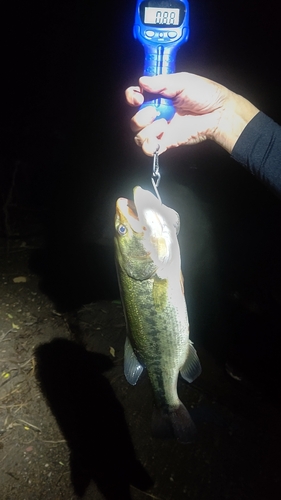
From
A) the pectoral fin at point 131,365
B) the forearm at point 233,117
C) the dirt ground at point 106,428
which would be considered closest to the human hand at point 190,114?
the forearm at point 233,117

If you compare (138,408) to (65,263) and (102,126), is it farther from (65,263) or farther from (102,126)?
(102,126)

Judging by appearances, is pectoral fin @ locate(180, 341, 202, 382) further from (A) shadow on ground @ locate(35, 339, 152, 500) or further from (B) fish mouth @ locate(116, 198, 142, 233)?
(A) shadow on ground @ locate(35, 339, 152, 500)

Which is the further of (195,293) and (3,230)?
(3,230)

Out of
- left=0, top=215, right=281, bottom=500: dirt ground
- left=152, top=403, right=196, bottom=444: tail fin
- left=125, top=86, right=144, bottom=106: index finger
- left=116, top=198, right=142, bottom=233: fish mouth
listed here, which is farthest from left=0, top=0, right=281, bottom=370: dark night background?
left=125, top=86, right=144, bottom=106: index finger

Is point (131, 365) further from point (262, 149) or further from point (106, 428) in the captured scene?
point (106, 428)

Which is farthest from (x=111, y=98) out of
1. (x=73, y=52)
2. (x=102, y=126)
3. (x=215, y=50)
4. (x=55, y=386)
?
(x=55, y=386)

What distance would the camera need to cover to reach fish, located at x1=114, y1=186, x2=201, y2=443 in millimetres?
1812

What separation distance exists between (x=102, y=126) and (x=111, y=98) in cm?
68

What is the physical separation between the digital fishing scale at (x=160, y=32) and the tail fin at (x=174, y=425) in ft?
5.47

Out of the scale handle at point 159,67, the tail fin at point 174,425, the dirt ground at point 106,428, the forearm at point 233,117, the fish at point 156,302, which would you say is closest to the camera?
the fish at point 156,302

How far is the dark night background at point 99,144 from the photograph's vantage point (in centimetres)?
508

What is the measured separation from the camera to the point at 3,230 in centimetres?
658

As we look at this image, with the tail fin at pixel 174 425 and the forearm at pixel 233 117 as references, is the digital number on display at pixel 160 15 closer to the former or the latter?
the forearm at pixel 233 117

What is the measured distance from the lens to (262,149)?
206cm
